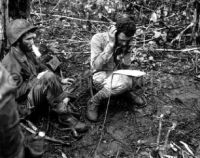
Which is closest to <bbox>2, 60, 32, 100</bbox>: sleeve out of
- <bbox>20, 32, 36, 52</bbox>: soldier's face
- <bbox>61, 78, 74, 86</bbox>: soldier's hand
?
<bbox>20, 32, 36, 52</bbox>: soldier's face

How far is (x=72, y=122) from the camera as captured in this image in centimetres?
Result: 479

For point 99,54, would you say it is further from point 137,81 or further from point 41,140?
point 41,140

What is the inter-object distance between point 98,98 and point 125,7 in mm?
3457

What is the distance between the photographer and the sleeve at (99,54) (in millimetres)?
4723

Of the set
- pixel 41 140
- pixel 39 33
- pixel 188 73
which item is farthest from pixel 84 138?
pixel 39 33

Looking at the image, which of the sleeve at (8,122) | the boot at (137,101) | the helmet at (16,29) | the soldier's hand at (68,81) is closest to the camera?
the sleeve at (8,122)

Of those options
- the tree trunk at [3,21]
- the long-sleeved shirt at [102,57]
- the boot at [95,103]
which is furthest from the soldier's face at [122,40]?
the tree trunk at [3,21]

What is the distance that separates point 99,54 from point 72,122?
1.15 meters

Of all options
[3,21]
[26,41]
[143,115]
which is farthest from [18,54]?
[143,115]

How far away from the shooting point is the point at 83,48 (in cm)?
677

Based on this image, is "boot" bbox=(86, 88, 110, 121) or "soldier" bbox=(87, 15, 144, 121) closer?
"soldier" bbox=(87, 15, 144, 121)

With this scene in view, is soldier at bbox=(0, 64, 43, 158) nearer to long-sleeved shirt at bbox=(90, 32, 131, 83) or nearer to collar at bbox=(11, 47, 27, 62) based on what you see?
collar at bbox=(11, 47, 27, 62)

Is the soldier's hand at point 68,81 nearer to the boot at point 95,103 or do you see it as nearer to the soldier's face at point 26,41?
the boot at point 95,103

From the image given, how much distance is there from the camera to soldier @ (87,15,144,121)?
4.62 m
